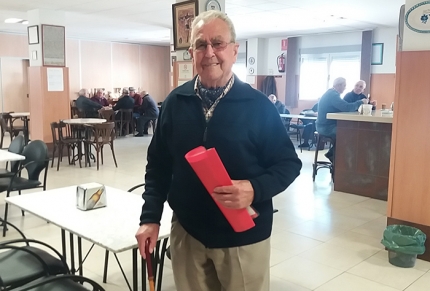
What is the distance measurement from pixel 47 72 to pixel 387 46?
7426 mm

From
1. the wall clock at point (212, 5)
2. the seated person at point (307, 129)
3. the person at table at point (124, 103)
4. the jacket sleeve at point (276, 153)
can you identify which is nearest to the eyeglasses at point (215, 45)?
the jacket sleeve at point (276, 153)

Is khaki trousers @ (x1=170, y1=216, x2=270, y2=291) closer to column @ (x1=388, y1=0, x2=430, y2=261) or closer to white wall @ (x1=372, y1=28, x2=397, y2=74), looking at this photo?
column @ (x1=388, y1=0, x2=430, y2=261)

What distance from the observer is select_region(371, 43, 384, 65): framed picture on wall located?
10.1 metres

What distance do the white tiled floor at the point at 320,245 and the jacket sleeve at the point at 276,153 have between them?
1137 millimetres

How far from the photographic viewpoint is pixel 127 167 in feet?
23.6

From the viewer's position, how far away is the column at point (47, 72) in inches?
300

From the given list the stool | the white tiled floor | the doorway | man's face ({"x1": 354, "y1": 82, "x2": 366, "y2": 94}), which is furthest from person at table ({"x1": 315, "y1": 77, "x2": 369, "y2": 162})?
the doorway

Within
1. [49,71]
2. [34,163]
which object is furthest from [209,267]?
[49,71]

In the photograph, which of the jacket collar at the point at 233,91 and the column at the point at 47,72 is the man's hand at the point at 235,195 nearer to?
the jacket collar at the point at 233,91

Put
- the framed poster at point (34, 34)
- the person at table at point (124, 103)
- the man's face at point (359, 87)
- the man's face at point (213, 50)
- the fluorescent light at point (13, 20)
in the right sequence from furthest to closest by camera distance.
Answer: the person at table at point (124, 103)
the fluorescent light at point (13, 20)
the framed poster at point (34, 34)
the man's face at point (359, 87)
the man's face at point (213, 50)

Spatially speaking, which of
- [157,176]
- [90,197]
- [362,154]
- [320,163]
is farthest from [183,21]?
[157,176]

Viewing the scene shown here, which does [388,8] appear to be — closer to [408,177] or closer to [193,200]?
[408,177]

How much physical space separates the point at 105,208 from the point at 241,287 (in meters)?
1.30

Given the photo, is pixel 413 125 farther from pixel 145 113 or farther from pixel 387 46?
pixel 145 113
